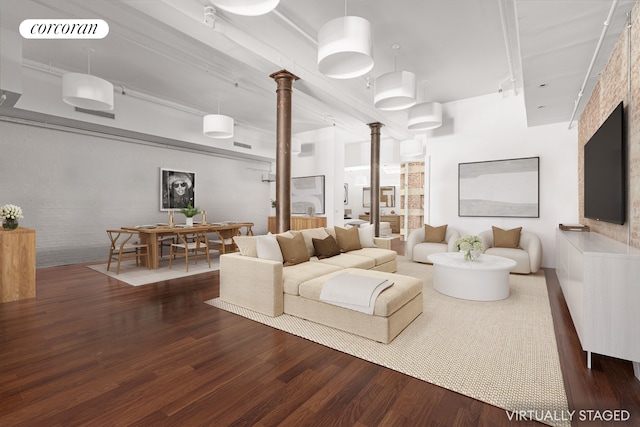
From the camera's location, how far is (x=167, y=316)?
3414mm

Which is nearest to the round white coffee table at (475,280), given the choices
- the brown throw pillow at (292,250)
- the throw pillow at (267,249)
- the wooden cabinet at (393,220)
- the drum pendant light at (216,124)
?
the brown throw pillow at (292,250)

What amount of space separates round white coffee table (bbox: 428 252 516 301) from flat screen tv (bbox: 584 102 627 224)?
118 centimetres

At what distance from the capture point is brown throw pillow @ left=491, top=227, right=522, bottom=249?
18.7 ft

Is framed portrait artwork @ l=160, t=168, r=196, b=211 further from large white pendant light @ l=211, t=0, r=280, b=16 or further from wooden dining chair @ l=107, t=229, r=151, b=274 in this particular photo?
large white pendant light @ l=211, t=0, r=280, b=16

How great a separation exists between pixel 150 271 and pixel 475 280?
17.2 ft

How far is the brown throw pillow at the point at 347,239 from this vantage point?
201 inches

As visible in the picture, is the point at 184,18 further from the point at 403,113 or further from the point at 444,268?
A: the point at 403,113

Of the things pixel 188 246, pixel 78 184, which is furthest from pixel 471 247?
pixel 78 184

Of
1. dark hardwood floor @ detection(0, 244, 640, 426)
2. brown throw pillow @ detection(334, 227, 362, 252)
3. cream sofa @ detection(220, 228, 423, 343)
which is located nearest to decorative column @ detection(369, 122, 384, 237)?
brown throw pillow @ detection(334, 227, 362, 252)

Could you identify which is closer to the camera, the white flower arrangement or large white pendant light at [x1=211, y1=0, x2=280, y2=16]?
large white pendant light at [x1=211, y1=0, x2=280, y2=16]

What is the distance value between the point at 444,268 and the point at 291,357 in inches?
100

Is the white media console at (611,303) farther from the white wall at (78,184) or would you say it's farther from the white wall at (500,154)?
the white wall at (78,184)

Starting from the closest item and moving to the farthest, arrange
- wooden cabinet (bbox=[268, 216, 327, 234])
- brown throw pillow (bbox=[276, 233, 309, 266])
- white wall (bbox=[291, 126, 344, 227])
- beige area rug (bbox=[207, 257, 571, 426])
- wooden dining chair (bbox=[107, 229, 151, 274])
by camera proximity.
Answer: beige area rug (bbox=[207, 257, 571, 426])
brown throw pillow (bbox=[276, 233, 309, 266])
wooden dining chair (bbox=[107, 229, 151, 274])
wooden cabinet (bbox=[268, 216, 327, 234])
white wall (bbox=[291, 126, 344, 227])

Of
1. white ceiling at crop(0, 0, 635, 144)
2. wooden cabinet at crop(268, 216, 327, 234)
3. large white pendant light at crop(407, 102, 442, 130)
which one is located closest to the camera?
white ceiling at crop(0, 0, 635, 144)
